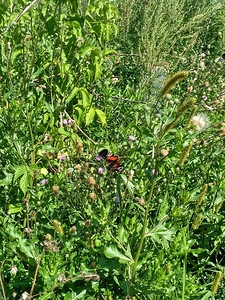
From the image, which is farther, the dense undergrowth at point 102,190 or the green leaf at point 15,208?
the green leaf at point 15,208

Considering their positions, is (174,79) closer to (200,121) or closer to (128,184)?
(128,184)


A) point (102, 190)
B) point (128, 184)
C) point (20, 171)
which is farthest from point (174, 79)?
point (20, 171)

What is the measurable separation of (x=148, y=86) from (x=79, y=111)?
937mm

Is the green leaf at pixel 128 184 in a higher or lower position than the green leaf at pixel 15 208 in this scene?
higher

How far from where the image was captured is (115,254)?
5.75 feet

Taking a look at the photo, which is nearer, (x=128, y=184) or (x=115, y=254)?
(x=115, y=254)

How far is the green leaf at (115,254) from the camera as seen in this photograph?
1736 mm

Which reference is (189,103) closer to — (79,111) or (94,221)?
(94,221)

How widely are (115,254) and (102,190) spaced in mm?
423

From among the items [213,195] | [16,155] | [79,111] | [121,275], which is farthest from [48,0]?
[121,275]

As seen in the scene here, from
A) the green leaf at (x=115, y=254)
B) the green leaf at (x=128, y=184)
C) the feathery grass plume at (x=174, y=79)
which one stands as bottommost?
the green leaf at (x=115, y=254)

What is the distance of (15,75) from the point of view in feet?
8.94

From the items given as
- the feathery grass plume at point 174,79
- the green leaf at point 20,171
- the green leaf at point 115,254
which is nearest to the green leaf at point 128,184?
the green leaf at point 115,254

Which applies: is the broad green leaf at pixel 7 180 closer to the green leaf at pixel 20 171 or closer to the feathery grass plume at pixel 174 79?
the green leaf at pixel 20 171
